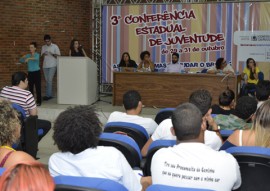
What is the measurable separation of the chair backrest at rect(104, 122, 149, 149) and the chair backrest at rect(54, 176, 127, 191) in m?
1.67

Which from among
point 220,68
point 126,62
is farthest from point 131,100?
point 126,62

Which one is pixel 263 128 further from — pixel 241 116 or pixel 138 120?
pixel 138 120

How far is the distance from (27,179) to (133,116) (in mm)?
2735

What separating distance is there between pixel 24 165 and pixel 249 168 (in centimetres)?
164

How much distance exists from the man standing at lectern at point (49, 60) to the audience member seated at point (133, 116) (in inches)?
226

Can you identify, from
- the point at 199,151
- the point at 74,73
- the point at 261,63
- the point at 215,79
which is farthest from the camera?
the point at 261,63

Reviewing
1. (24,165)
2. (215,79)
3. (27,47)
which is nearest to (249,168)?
(24,165)

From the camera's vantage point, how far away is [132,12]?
34.1ft

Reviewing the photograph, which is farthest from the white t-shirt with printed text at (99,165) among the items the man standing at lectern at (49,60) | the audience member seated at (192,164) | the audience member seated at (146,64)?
the man standing at lectern at (49,60)

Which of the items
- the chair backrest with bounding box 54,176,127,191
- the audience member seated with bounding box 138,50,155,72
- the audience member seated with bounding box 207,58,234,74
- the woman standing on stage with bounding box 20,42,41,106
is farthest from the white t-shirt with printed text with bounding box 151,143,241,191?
the woman standing on stage with bounding box 20,42,41,106

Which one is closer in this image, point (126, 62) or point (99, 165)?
point (99, 165)

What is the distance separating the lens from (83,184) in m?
1.90

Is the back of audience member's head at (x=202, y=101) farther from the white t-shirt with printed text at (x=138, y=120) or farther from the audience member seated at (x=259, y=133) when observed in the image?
the white t-shirt with printed text at (x=138, y=120)

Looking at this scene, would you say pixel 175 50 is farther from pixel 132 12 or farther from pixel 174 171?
pixel 174 171
